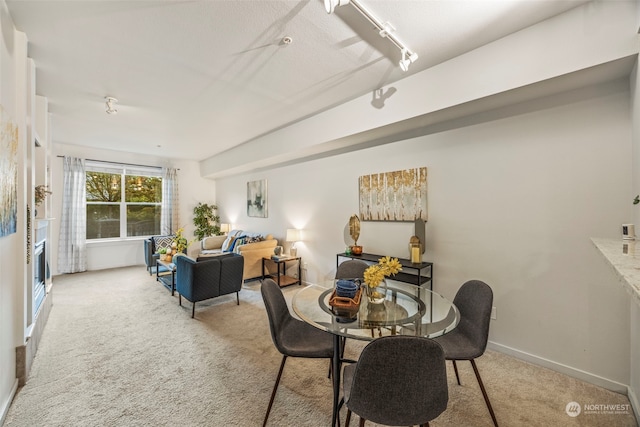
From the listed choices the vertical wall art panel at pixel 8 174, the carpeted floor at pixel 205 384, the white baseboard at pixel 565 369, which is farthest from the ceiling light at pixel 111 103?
the white baseboard at pixel 565 369

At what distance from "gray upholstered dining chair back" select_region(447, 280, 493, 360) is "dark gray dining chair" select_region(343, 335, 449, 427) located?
0.63 meters

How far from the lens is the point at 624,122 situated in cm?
198

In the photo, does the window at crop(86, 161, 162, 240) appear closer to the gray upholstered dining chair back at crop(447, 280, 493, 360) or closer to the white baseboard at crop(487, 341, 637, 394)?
the gray upholstered dining chair back at crop(447, 280, 493, 360)

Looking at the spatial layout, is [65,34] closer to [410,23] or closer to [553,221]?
[410,23]

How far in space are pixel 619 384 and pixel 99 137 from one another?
24.8 ft

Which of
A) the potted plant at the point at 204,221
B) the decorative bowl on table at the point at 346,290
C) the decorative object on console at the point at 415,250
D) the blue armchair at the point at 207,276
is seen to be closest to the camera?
the decorative bowl on table at the point at 346,290

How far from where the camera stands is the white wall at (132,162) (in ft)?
17.7

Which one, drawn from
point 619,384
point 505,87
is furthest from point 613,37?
point 619,384

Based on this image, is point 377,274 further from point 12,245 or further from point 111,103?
point 111,103

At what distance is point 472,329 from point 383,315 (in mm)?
681

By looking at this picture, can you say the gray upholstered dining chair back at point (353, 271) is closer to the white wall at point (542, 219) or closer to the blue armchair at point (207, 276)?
the white wall at point (542, 219)

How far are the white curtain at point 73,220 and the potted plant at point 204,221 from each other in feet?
7.46

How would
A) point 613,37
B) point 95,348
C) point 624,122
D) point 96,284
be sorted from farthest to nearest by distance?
point 96,284, point 95,348, point 624,122, point 613,37

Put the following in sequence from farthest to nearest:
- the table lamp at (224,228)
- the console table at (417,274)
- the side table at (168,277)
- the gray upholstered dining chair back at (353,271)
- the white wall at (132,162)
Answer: the table lamp at (224,228) < the white wall at (132,162) < the side table at (168,277) < the console table at (417,274) < the gray upholstered dining chair back at (353,271)
